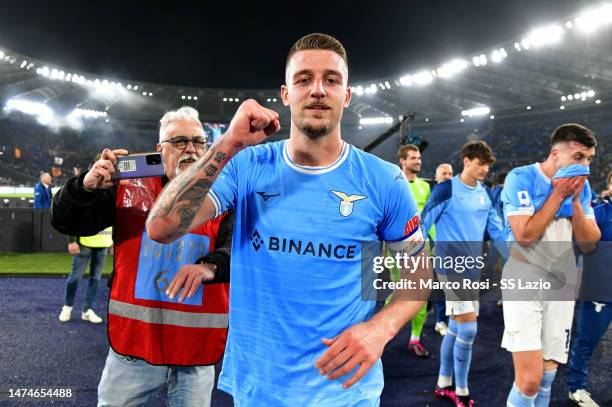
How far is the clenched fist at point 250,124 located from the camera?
4.31 ft

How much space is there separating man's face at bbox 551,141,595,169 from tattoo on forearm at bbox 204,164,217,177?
272cm

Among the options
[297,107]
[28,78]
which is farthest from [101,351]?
[28,78]

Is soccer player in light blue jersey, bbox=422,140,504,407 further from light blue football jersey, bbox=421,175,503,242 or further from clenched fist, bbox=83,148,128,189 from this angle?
clenched fist, bbox=83,148,128,189

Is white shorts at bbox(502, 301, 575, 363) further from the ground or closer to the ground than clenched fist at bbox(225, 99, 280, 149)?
closer to the ground

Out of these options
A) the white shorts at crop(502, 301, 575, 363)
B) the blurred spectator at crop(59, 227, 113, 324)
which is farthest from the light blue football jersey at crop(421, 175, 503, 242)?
the blurred spectator at crop(59, 227, 113, 324)

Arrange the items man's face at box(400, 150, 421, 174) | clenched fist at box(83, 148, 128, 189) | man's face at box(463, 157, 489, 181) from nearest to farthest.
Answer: clenched fist at box(83, 148, 128, 189), man's face at box(463, 157, 489, 181), man's face at box(400, 150, 421, 174)

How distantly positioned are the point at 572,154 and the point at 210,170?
2739 mm

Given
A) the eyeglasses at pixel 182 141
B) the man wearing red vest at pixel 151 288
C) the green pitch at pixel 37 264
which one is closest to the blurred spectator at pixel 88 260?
the green pitch at pixel 37 264

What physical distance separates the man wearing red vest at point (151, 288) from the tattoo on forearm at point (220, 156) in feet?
2.32

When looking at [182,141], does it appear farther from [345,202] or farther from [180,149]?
[345,202]

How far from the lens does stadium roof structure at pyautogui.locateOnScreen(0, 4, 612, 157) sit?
71.4 feet

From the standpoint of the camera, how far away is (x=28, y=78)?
2819 cm

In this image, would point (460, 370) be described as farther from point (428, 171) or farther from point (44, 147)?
point (44, 147)

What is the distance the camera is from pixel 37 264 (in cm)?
1045
